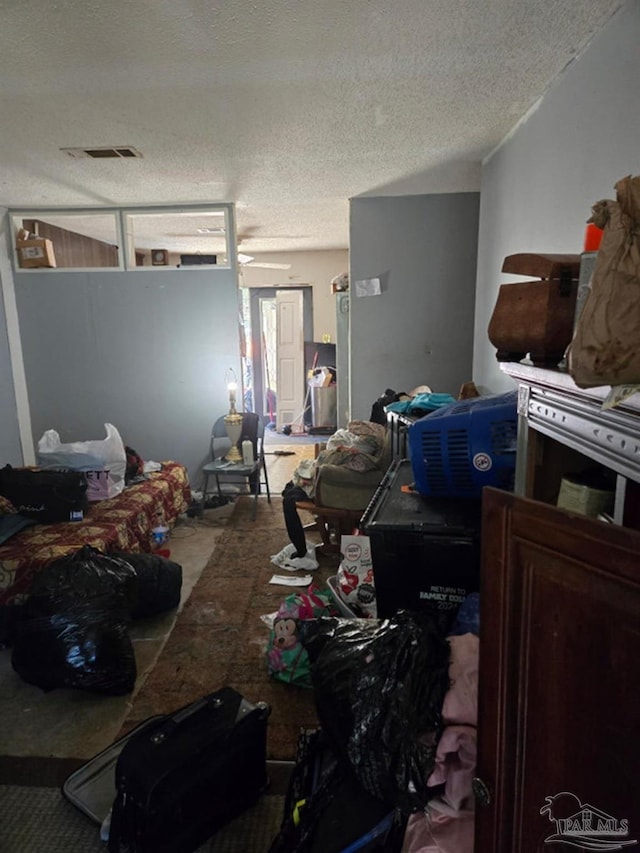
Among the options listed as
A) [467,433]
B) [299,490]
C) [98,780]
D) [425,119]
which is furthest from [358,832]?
[425,119]

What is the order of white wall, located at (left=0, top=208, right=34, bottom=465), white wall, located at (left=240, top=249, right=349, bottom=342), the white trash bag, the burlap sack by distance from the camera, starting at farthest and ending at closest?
white wall, located at (left=240, top=249, right=349, bottom=342)
white wall, located at (left=0, top=208, right=34, bottom=465)
the white trash bag
the burlap sack

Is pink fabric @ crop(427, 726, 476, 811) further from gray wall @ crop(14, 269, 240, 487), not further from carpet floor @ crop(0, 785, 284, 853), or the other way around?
gray wall @ crop(14, 269, 240, 487)

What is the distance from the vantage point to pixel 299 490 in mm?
3105

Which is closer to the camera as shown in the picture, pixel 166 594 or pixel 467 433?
pixel 467 433

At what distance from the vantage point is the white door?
6.52 metres

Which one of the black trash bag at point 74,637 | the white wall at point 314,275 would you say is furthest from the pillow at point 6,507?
the white wall at point 314,275

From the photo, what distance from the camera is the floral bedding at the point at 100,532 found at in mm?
2281

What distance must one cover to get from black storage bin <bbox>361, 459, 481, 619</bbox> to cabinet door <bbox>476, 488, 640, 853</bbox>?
705mm

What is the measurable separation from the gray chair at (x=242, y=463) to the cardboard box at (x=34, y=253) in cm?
196

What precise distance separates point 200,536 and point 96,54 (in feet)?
9.23

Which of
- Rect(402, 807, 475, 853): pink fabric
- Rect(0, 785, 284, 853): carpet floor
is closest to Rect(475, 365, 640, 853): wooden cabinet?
Rect(402, 807, 475, 853): pink fabric

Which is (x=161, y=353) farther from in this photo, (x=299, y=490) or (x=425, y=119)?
(x=425, y=119)

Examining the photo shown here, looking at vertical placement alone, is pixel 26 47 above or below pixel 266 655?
above

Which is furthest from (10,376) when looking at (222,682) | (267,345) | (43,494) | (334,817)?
(334,817)
